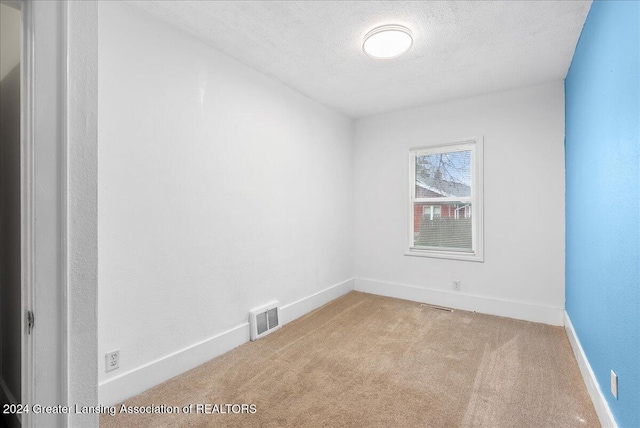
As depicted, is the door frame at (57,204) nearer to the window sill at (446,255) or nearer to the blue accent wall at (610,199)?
the blue accent wall at (610,199)

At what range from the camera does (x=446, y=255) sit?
3.91 m

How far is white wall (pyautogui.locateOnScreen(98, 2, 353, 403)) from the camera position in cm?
198

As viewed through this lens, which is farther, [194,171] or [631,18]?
[194,171]

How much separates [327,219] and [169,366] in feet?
8.12

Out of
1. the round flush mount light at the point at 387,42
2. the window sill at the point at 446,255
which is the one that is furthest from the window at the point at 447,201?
the round flush mount light at the point at 387,42

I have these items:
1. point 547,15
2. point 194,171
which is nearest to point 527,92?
point 547,15

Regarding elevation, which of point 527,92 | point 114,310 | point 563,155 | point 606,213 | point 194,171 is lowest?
point 114,310

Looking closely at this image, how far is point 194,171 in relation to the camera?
8.05 ft

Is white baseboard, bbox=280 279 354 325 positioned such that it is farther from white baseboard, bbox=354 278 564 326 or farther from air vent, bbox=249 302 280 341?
white baseboard, bbox=354 278 564 326

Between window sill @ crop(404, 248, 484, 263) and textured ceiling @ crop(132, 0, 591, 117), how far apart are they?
1965 millimetres

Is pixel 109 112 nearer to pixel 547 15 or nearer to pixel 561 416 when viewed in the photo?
pixel 547 15

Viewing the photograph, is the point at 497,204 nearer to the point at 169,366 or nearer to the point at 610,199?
the point at 610,199

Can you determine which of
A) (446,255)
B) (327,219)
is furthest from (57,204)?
(446,255)

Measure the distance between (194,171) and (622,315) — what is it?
2.80 metres
